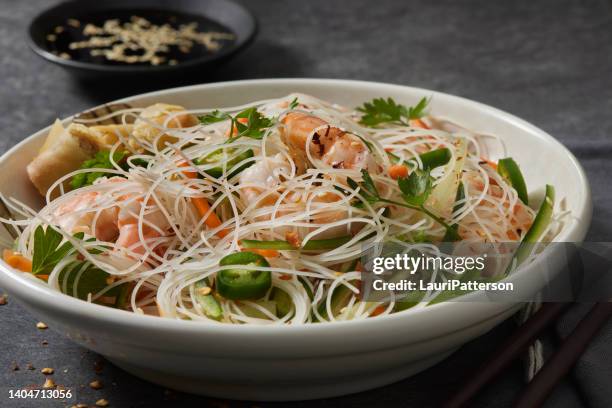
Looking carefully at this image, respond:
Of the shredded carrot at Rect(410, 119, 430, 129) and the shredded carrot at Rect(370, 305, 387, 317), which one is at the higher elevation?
the shredded carrot at Rect(370, 305, 387, 317)

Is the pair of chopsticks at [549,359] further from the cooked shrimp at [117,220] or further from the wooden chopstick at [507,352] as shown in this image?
the cooked shrimp at [117,220]

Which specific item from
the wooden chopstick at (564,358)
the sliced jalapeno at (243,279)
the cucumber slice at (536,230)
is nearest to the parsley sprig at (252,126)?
the sliced jalapeno at (243,279)

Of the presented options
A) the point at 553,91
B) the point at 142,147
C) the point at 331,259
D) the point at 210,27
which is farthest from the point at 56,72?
the point at 331,259

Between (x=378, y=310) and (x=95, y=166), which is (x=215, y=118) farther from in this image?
(x=378, y=310)

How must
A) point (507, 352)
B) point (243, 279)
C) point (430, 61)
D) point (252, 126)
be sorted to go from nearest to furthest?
point (243, 279) < point (507, 352) < point (252, 126) < point (430, 61)

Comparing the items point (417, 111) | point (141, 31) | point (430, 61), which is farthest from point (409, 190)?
point (141, 31)

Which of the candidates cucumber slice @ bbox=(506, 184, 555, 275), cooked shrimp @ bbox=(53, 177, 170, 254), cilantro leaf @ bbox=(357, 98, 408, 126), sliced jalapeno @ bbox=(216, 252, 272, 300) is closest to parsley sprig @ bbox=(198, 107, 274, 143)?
cooked shrimp @ bbox=(53, 177, 170, 254)

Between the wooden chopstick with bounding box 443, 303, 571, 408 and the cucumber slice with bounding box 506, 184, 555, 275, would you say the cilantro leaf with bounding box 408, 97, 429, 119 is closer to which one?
the cucumber slice with bounding box 506, 184, 555, 275
